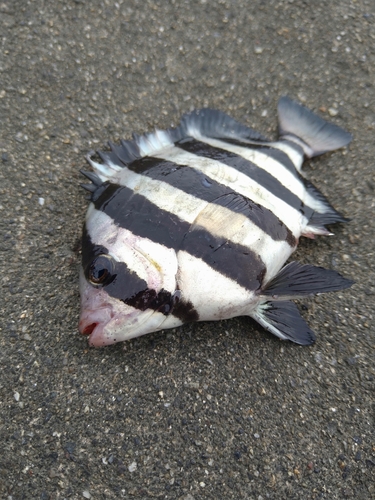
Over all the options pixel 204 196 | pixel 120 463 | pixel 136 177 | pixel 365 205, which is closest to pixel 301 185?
pixel 365 205

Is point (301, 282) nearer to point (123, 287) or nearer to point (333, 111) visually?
point (123, 287)

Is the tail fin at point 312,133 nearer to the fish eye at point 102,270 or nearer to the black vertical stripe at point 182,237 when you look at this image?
the black vertical stripe at point 182,237

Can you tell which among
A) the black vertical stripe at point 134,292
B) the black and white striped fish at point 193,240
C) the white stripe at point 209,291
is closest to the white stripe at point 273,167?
the black and white striped fish at point 193,240

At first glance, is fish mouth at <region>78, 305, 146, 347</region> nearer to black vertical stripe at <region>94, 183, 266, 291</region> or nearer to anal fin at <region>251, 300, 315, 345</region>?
black vertical stripe at <region>94, 183, 266, 291</region>

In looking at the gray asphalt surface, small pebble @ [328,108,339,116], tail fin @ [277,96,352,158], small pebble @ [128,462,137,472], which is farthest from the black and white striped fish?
small pebble @ [328,108,339,116]

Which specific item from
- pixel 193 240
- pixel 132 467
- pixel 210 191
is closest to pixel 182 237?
pixel 193 240

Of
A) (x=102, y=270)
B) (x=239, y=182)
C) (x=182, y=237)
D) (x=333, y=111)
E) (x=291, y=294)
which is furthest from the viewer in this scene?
(x=333, y=111)
